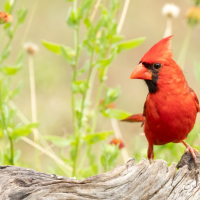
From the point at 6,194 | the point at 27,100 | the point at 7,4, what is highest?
the point at 7,4

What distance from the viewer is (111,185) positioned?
1.60 metres

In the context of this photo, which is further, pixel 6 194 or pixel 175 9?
pixel 175 9

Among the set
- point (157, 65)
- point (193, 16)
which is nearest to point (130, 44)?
point (157, 65)

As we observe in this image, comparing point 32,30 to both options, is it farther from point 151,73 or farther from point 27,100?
point 151,73

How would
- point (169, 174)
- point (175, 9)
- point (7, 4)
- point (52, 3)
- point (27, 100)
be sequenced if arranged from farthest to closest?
point (52, 3)
point (27, 100)
point (175, 9)
point (7, 4)
point (169, 174)

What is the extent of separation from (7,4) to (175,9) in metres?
1.36

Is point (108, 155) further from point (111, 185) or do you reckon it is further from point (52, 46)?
point (52, 46)

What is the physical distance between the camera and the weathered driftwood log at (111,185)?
1.56 m

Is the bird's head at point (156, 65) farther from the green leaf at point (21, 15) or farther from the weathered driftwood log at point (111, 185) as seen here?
the green leaf at point (21, 15)

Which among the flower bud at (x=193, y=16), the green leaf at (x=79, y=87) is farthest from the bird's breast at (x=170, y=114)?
the flower bud at (x=193, y=16)

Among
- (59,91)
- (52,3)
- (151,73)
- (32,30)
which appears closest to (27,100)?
(59,91)

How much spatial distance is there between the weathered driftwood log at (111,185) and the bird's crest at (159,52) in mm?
545

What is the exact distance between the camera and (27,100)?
14.5ft

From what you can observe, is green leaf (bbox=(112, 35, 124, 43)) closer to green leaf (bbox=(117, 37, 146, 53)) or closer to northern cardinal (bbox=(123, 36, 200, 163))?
green leaf (bbox=(117, 37, 146, 53))
